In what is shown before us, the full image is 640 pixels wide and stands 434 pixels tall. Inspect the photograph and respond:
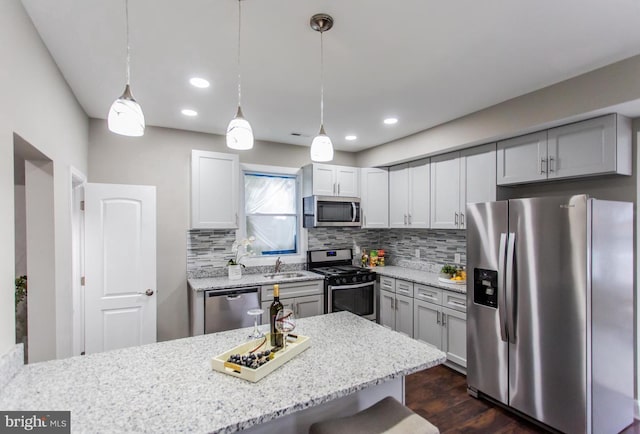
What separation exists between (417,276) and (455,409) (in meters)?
1.52

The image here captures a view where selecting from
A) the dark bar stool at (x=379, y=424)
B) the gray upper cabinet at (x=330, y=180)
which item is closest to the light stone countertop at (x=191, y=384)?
the dark bar stool at (x=379, y=424)

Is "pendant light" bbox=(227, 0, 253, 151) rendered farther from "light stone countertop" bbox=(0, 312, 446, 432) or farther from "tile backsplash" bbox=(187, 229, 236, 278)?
"tile backsplash" bbox=(187, 229, 236, 278)

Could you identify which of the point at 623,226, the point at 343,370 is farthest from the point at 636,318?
the point at 343,370

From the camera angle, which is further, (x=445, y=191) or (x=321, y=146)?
(x=445, y=191)

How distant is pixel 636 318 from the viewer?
8.11 feet

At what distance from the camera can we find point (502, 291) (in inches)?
99.7

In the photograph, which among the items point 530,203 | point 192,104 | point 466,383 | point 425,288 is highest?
point 192,104

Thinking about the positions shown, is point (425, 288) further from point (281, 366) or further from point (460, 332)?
point (281, 366)

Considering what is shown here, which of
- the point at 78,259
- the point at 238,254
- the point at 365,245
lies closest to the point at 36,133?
the point at 78,259

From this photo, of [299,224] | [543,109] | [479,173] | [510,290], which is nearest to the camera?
[510,290]

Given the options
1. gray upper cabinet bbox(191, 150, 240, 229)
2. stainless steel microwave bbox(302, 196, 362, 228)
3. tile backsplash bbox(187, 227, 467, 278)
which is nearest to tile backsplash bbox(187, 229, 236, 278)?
tile backsplash bbox(187, 227, 467, 278)

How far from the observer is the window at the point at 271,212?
4.18 metres

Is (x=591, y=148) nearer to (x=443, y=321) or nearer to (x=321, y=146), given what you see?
(x=443, y=321)

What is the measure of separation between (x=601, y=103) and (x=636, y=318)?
1.67 metres
